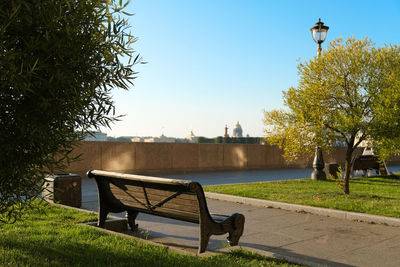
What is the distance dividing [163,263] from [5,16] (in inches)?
113

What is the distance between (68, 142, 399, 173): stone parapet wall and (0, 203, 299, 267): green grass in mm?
10270

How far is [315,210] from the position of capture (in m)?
8.70

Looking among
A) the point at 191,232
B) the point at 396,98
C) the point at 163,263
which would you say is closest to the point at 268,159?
the point at 396,98

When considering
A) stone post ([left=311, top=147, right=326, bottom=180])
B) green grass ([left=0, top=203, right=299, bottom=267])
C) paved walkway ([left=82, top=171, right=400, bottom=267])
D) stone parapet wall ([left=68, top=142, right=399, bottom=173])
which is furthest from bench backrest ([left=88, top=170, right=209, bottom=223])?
stone post ([left=311, top=147, right=326, bottom=180])

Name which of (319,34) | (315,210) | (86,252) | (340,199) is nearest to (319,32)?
(319,34)

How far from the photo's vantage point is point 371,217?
7777 millimetres

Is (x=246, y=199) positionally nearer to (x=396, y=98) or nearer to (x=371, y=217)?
(x=371, y=217)

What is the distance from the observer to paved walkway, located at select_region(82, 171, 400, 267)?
215 inches

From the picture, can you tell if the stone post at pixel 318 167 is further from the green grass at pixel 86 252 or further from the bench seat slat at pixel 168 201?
the green grass at pixel 86 252

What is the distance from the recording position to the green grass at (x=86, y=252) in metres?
4.57

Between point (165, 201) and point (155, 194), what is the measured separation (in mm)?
234

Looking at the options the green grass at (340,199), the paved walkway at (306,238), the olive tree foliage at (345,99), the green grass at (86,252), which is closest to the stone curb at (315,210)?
the paved walkway at (306,238)

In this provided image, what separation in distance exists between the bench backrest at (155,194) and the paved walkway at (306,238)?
2.13 ft

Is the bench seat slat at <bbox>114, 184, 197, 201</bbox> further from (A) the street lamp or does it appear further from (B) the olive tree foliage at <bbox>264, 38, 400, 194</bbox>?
(A) the street lamp
